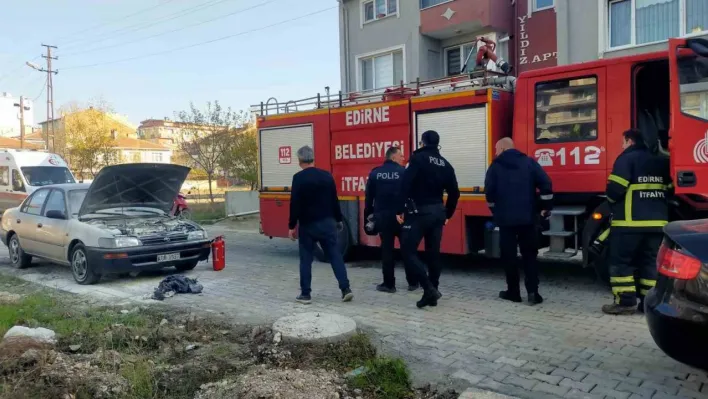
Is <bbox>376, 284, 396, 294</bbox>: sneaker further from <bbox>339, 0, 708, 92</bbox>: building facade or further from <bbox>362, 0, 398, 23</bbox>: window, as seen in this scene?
<bbox>362, 0, 398, 23</bbox>: window

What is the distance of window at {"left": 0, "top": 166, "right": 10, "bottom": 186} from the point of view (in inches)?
767

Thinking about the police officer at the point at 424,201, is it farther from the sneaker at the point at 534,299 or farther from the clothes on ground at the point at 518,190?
the sneaker at the point at 534,299

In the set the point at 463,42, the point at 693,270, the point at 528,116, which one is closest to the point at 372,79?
the point at 463,42

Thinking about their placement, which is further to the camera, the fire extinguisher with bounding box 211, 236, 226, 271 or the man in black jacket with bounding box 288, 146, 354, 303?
the fire extinguisher with bounding box 211, 236, 226, 271

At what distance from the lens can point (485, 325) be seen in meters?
5.57

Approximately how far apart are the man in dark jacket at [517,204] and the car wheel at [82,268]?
5601mm

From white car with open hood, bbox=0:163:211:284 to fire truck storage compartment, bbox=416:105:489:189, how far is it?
4.00 meters

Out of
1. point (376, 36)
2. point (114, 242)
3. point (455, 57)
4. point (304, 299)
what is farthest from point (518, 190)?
point (376, 36)

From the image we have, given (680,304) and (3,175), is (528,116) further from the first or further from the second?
(3,175)

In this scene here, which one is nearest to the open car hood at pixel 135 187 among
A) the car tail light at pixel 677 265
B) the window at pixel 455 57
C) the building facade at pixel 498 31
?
the building facade at pixel 498 31

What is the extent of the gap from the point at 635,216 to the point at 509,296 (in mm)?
1663

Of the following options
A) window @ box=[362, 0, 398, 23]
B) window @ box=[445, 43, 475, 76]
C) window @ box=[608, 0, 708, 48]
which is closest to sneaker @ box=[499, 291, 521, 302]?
window @ box=[608, 0, 708, 48]

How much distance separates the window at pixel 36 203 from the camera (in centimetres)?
948

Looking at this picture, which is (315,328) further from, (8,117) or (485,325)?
(8,117)
